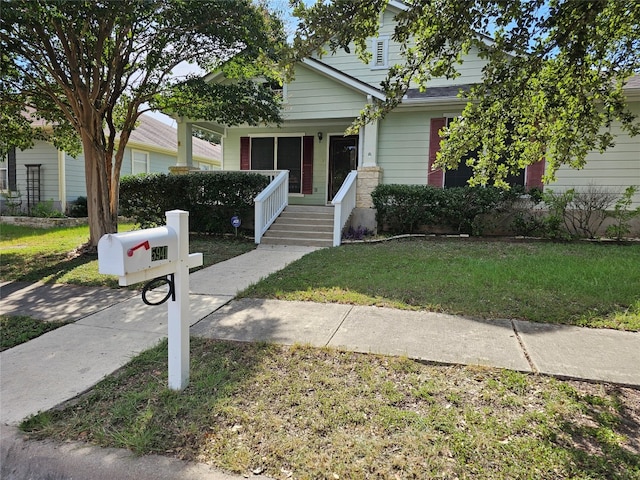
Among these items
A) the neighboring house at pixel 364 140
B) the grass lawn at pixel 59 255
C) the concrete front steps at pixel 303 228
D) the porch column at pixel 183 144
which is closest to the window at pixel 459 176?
the neighboring house at pixel 364 140

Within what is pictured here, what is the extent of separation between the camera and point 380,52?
12891mm

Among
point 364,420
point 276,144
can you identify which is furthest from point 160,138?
point 364,420

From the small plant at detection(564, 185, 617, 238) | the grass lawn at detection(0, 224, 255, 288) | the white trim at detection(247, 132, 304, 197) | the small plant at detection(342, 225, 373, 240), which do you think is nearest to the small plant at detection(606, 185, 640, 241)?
the small plant at detection(564, 185, 617, 238)

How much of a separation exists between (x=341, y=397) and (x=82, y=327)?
9.89 feet

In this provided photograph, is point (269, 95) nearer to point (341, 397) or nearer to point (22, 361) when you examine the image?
point (22, 361)

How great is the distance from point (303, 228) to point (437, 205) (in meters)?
3.44

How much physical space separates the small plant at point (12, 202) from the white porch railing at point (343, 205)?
13.2 m

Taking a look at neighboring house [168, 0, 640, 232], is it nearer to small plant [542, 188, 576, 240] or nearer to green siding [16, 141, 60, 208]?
small plant [542, 188, 576, 240]

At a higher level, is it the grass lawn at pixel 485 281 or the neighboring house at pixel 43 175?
the neighboring house at pixel 43 175

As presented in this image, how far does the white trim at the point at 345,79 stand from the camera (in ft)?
34.6

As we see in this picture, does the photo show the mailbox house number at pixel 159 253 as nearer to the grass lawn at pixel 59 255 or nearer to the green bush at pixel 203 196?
the grass lawn at pixel 59 255

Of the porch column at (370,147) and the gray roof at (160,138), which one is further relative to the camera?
the gray roof at (160,138)

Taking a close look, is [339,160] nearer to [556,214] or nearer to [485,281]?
[556,214]

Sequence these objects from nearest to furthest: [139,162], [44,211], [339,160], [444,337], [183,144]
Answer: [444,337], [183,144], [339,160], [44,211], [139,162]
